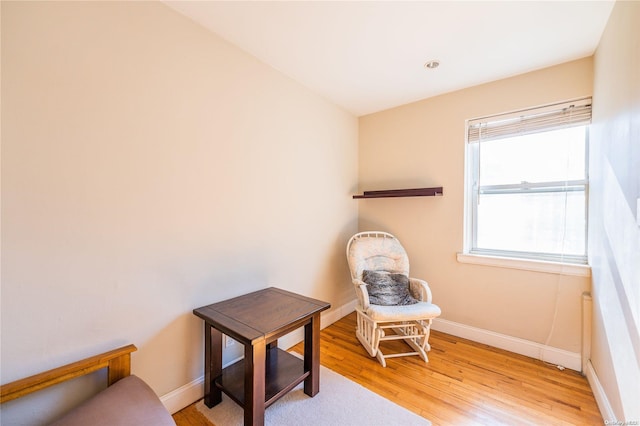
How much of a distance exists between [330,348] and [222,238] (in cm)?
141

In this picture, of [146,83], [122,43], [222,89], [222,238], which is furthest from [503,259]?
[122,43]

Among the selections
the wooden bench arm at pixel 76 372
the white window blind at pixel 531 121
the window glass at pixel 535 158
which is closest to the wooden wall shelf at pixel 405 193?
the window glass at pixel 535 158

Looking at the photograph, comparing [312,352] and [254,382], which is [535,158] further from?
[254,382]

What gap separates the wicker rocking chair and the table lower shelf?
70 centimetres

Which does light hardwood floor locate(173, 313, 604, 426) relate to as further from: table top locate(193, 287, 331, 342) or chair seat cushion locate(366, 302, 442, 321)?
table top locate(193, 287, 331, 342)

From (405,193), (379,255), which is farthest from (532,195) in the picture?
(379,255)

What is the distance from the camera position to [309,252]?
97.1 inches

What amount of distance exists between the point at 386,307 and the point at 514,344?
119cm

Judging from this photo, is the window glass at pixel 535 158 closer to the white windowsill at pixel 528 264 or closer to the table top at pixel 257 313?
the white windowsill at pixel 528 264

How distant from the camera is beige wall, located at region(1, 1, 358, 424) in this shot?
104 centimetres

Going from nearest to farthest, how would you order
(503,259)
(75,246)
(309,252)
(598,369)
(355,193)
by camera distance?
(75,246) < (598,369) < (503,259) < (309,252) < (355,193)

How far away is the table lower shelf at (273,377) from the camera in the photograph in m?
1.45

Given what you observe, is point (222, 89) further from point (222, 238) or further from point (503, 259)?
point (503, 259)

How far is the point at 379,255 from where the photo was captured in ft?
8.59
